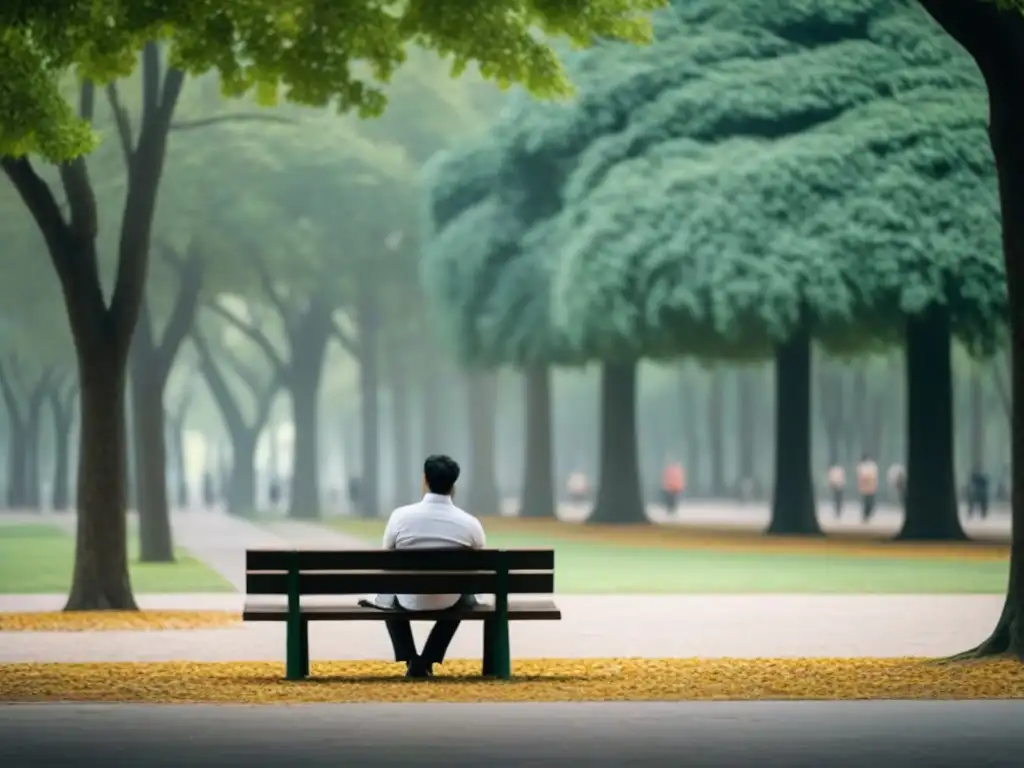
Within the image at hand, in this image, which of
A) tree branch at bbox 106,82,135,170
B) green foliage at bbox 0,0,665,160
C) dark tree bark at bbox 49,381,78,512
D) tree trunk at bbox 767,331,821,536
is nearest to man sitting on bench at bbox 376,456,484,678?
green foliage at bbox 0,0,665,160

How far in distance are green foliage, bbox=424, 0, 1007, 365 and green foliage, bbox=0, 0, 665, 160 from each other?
22.0 metres

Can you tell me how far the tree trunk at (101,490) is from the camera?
78.2 ft

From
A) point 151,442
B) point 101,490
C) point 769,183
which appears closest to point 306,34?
point 101,490

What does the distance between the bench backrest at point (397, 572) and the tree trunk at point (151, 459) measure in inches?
778

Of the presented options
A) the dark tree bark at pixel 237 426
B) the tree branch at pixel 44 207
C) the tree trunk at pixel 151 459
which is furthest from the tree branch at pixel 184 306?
the tree branch at pixel 44 207

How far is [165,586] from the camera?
30.0 metres

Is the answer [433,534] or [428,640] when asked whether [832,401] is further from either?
[433,534]

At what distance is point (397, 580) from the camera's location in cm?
1504

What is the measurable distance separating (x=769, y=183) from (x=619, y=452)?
13779 millimetres

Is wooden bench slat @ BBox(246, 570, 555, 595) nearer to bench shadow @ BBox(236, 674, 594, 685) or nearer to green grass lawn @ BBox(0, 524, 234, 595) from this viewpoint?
bench shadow @ BBox(236, 674, 594, 685)

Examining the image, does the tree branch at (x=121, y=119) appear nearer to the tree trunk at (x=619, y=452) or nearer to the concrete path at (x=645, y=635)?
the concrete path at (x=645, y=635)

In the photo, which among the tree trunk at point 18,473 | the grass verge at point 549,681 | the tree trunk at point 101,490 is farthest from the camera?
the tree trunk at point 18,473

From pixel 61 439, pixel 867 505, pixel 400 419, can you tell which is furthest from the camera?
pixel 400 419

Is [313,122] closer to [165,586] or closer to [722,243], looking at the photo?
[722,243]
